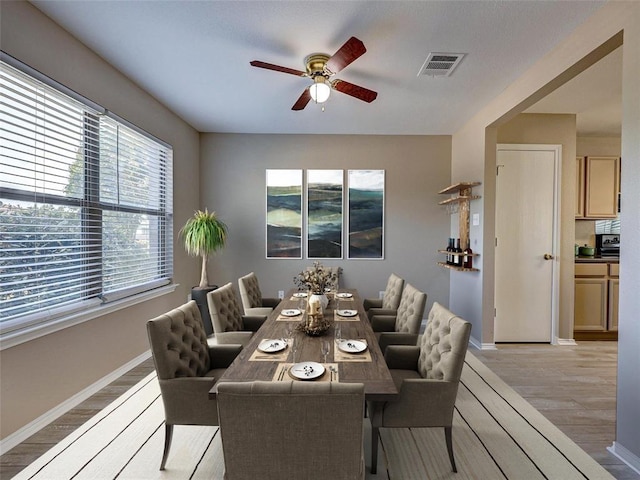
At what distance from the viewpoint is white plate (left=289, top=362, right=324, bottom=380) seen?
1502mm

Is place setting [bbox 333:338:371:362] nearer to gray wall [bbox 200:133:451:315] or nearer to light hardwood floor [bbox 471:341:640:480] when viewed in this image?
light hardwood floor [bbox 471:341:640:480]

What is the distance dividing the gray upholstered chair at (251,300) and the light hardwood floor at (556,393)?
3.76ft

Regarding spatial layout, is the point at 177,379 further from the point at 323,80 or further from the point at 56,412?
the point at 323,80

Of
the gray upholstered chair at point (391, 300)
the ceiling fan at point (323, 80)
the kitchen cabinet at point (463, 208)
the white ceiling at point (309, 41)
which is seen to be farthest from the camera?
the kitchen cabinet at point (463, 208)

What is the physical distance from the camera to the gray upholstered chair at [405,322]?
244 centimetres

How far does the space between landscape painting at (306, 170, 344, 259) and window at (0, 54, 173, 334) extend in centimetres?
216

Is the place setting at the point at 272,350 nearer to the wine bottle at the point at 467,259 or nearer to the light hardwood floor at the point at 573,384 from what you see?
the light hardwood floor at the point at 573,384

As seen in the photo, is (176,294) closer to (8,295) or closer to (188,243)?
(188,243)

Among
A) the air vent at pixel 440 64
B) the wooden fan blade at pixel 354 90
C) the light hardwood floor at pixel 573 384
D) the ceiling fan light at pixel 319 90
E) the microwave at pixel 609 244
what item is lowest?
the light hardwood floor at pixel 573 384

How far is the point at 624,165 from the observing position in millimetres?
1951

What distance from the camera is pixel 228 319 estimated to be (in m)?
2.65

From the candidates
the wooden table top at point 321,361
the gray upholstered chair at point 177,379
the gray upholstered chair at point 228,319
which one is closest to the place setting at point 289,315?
the wooden table top at point 321,361

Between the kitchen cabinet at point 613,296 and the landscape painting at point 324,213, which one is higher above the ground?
the landscape painting at point 324,213

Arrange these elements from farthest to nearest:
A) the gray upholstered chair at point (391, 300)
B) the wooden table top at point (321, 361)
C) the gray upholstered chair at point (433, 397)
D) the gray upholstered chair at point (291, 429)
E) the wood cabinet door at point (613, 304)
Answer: the wood cabinet door at point (613, 304), the gray upholstered chair at point (391, 300), the gray upholstered chair at point (433, 397), the wooden table top at point (321, 361), the gray upholstered chair at point (291, 429)
